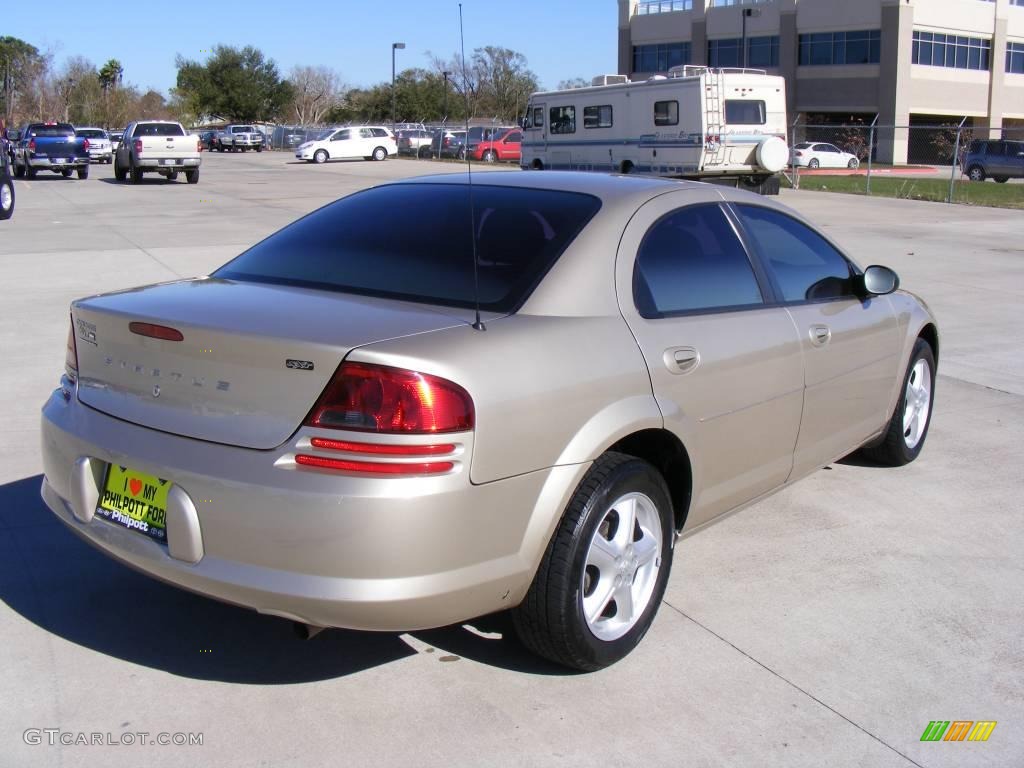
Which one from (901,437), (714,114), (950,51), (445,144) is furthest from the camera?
(950,51)

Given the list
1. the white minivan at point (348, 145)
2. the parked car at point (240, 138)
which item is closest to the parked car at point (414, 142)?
the white minivan at point (348, 145)

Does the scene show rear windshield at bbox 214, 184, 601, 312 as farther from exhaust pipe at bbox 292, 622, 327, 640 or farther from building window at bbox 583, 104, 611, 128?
building window at bbox 583, 104, 611, 128

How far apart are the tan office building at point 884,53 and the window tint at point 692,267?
5735cm

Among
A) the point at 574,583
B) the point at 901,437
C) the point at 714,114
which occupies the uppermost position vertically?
the point at 714,114

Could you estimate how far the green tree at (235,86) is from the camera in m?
89.2

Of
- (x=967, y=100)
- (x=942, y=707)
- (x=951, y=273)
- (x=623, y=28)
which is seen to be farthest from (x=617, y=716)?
(x=623, y=28)

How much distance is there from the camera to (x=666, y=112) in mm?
28000

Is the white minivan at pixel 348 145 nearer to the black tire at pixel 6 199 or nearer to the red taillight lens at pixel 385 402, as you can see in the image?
the black tire at pixel 6 199

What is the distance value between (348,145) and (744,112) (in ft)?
80.4

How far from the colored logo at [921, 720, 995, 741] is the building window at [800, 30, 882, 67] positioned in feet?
202

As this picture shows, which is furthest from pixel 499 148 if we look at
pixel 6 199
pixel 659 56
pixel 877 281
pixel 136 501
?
pixel 136 501

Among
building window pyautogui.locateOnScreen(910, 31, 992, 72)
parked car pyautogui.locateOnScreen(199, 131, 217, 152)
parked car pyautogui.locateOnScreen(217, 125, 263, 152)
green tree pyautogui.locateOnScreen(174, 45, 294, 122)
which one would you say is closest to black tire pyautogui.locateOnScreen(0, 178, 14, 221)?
parked car pyautogui.locateOnScreen(217, 125, 263, 152)

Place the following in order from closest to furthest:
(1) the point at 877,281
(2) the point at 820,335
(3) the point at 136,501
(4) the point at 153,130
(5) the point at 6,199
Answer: (3) the point at 136,501 → (2) the point at 820,335 → (1) the point at 877,281 → (5) the point at 6,199 → (4) the point at 153,130

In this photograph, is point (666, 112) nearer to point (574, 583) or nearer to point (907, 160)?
point (574, 583)
